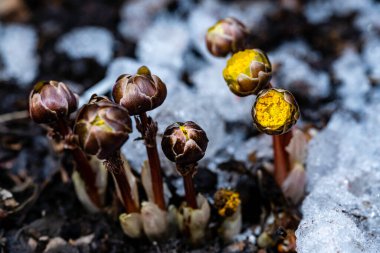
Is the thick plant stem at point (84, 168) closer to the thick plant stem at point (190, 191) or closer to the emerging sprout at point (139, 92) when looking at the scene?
the emerging sprout at point (139, 92)

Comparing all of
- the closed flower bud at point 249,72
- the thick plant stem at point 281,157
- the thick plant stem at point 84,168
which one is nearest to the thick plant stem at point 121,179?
the thick plant stem at point 84,168

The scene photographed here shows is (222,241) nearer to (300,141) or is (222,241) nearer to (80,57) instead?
(300,141)

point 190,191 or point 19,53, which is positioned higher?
point 19,53

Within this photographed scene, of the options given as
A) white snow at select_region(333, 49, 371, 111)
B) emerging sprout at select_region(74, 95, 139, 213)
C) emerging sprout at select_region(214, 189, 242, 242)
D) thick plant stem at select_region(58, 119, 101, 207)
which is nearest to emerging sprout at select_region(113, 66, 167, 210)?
emerging sprout at select_region(74, 95, 139, 213)

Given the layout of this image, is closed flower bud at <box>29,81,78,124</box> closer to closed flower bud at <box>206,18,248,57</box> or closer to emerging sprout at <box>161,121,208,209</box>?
emerging sprout at <box>161,121,208,209</box>

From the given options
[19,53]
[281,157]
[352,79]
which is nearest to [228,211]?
[281,157]

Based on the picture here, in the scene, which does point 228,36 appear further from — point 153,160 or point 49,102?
point 49,102
